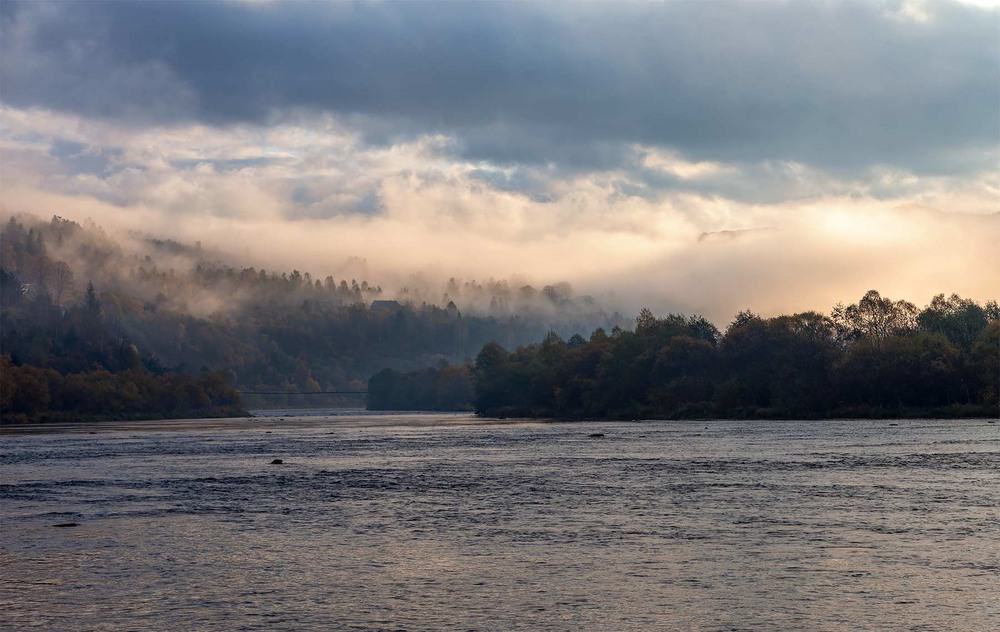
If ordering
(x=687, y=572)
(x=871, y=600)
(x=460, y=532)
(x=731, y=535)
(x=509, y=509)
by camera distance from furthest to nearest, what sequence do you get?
1. (x=509, y=509)
2. (x=460, y=532)
3. (x=731, y=535)
4. (x=687, y=572)
5. (x=871, y=600)

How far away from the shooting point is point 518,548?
3888 centimetres

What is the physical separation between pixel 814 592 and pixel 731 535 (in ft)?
34.3

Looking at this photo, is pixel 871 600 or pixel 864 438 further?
pixel 864 438

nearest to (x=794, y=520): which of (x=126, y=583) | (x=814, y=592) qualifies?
(x=814, y=592)

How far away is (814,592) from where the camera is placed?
30.0 meters

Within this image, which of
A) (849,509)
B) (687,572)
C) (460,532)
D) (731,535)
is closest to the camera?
(687,572)

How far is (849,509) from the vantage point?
47438mm

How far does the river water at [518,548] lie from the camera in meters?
28.5

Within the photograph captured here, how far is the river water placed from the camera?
1120 inches

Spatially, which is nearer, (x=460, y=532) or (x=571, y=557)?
(x=571, y=557)

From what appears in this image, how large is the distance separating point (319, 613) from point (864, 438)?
9099cm

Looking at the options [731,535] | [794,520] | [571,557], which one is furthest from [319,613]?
[794,520]

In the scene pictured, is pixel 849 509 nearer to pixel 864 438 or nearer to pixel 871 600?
pixel 871 600

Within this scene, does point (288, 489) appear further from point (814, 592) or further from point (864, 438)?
point (864, 438)
